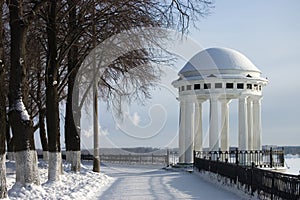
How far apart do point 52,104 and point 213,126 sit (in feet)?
48.9

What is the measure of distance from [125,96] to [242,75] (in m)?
7.66

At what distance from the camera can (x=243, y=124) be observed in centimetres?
3000

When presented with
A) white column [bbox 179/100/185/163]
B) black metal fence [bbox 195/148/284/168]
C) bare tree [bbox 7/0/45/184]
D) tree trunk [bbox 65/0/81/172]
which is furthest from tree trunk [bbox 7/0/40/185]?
white column [bbox 179/100/185/163]

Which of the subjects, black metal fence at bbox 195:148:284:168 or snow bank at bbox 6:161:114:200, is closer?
snow bank at bbox 6:161:114:200

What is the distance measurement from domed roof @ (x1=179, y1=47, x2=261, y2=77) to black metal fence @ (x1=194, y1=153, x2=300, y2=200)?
39.8 feet

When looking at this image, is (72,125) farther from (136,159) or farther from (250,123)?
(136,159)

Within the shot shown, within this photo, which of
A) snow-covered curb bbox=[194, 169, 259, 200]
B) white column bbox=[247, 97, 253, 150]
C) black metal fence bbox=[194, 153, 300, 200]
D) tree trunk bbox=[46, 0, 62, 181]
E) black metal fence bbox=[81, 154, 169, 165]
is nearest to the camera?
black metal fence bbox=[194, 153, 300, 200]

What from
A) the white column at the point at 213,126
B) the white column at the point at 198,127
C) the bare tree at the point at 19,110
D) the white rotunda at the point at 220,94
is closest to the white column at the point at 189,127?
the white rotunda at the point at 220,94

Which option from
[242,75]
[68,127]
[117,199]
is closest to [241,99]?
[242,75]

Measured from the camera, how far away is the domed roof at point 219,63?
29.9m

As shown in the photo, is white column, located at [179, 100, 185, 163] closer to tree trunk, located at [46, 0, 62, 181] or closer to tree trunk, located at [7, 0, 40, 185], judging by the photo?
tree trunk, located at [46, 0, 62, 181]

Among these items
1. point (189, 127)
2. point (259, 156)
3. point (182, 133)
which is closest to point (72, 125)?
point (189, 127)

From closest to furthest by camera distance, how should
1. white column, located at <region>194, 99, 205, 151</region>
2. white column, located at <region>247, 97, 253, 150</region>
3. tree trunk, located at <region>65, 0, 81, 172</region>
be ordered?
1. tree trunk, located at <region>65, 0, 81, 172</region>
2. white column, located at <region>247, 97, 253, 150</region>
3. white column, located at <region>194, 99, 205, 151</region>

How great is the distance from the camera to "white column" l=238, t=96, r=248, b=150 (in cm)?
2988
